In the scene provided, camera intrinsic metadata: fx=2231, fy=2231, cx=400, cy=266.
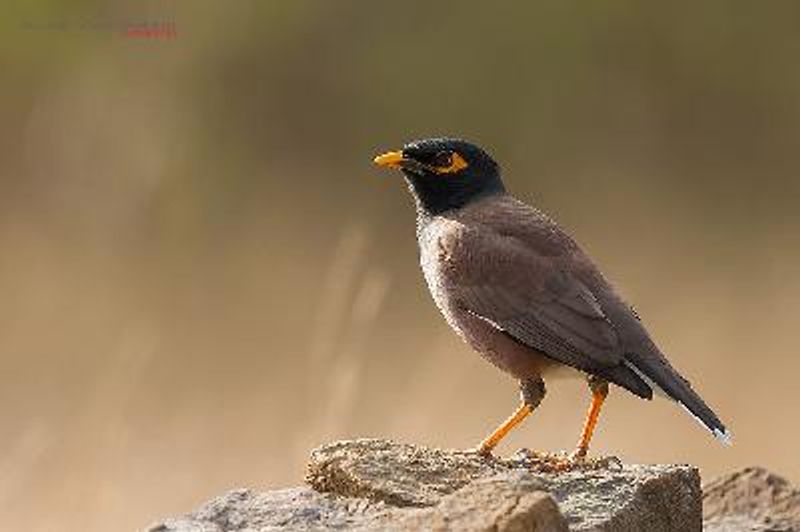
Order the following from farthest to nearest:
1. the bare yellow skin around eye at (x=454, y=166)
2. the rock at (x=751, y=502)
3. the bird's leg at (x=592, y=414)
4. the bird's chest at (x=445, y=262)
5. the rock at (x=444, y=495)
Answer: the rock at (x=751, y=502), the bare yellow skin around eye at (x=454, y=166), the bird's chest at (x=445, y=262), the bird's leg at (x=592, y=414), the rock at (x=444, y=495)

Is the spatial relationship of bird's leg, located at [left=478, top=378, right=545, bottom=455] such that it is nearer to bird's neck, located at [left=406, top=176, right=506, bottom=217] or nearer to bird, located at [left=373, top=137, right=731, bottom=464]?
bird, located at [left=373, top=137, right=731, bottom=464]

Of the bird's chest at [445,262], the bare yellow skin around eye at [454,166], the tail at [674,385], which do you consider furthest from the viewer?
the bare yellow skin around eye at [454,166]

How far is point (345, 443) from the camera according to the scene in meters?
8.17

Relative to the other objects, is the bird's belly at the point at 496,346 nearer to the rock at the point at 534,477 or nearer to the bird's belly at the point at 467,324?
the bird's belly at the point at 467,324

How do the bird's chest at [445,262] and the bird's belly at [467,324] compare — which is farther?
the bird's chest at [445,262]

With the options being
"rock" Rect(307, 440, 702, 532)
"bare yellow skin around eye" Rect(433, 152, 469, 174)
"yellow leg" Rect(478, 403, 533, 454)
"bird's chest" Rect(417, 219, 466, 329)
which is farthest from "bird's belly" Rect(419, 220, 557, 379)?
"rock" Rect(307, 440, 702, 532)

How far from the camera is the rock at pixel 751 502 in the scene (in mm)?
9422

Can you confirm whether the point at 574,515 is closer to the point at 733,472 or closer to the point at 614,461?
the point at 614,461

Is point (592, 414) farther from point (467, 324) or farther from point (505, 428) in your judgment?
point (467, 324)

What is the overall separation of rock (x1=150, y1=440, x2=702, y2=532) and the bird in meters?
0.28

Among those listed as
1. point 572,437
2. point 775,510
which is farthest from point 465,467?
point 572,437

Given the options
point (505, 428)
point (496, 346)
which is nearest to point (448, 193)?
point (496, 346)

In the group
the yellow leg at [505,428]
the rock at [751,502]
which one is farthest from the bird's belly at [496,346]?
the rock at [751,502]

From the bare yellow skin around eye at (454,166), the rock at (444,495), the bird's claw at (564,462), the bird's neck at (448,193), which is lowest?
the rock at (444,495)
